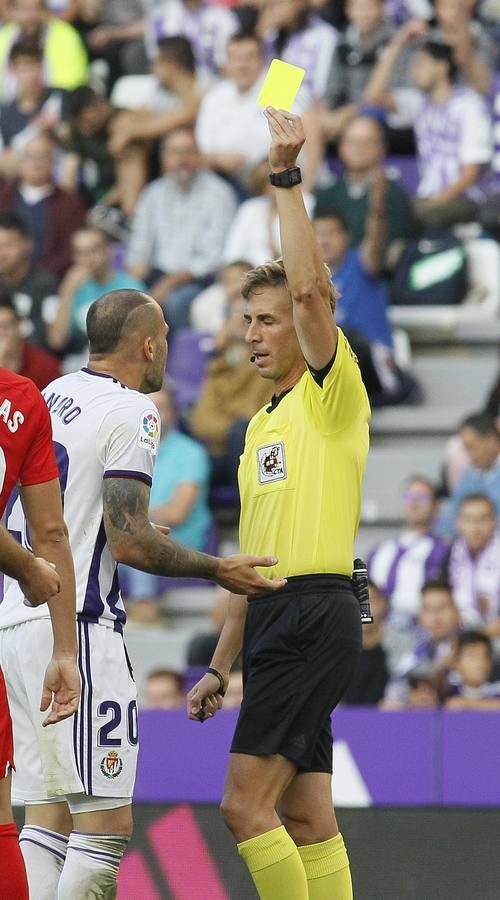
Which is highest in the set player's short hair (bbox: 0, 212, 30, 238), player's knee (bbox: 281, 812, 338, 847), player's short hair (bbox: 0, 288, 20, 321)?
player's short hair (bbox: 0, 212, 30, 238)

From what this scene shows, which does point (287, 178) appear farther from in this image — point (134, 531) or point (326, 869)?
point (326, 869)

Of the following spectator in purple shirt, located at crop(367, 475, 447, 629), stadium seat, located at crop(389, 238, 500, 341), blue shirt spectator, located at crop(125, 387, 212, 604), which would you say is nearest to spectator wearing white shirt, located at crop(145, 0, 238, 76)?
stadium seat, located at crop(389, 238, 500, 341)

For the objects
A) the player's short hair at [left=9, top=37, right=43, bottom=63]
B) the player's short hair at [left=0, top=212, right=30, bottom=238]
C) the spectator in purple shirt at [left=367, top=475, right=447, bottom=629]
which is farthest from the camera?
the player's short hair at [left=9, top=37, right=43, bottom=63]

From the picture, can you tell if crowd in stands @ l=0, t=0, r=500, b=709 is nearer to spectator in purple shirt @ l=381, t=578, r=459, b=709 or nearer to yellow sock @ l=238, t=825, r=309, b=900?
spectator in purple shirt @ l=381, t=578, r=459, b=709

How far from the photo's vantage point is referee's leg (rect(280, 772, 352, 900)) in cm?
532

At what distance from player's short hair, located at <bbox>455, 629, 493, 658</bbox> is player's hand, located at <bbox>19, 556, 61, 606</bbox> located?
451 cm

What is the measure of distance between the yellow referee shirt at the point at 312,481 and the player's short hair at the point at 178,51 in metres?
7.69

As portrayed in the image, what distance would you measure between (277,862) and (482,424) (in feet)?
17.1

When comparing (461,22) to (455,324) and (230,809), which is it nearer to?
(455,324)

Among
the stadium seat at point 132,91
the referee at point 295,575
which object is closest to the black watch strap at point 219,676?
the referee at point 295,575

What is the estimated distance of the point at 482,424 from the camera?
9992 millimetres

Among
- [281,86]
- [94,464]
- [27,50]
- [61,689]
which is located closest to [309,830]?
[61,689]

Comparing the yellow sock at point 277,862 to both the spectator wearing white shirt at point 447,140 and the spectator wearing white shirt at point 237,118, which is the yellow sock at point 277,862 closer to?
the spectator wearing white shirt at point 447,140

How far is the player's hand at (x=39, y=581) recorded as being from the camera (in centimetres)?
439
